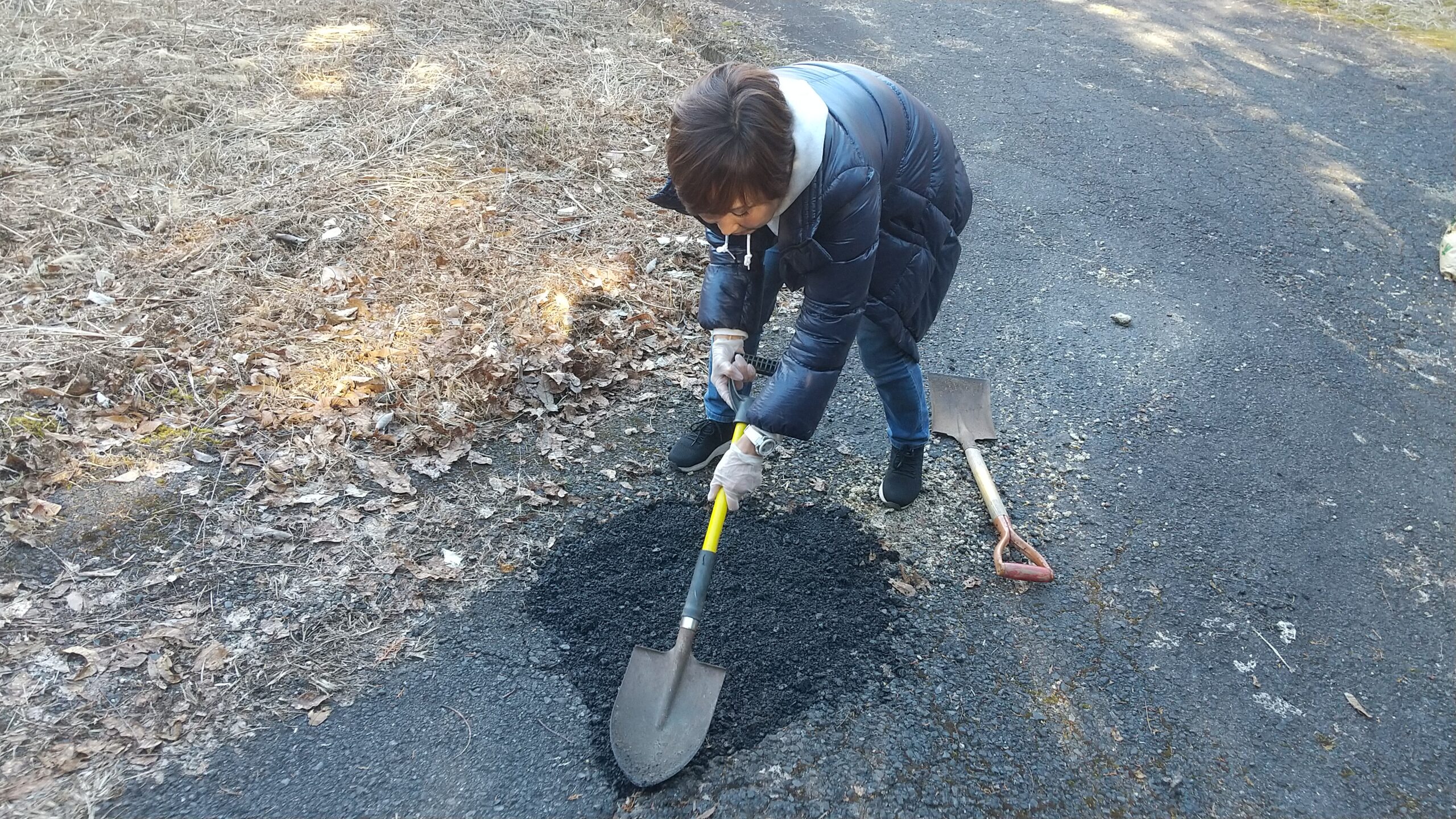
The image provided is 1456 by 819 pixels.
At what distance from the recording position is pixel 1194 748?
2414 millimetres

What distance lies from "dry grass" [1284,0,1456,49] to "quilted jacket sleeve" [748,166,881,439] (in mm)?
8460

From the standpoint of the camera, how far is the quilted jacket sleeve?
6.95ft

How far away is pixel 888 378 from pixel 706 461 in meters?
0.80

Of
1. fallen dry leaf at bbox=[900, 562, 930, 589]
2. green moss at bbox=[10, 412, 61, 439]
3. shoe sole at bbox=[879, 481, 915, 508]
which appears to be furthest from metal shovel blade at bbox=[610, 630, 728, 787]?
green moss at bbox=[10, 412, 61, 439]

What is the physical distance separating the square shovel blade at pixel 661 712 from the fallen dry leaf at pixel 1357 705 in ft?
6.35

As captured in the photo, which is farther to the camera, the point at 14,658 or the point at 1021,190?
the point at 1021,190

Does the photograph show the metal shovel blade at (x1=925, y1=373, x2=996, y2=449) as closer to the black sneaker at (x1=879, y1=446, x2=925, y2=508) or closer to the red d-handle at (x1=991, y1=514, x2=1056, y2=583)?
the black sneaker at (x1=879, y1=446, x2=925, y2=508)

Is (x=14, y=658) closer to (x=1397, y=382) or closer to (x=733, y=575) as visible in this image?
(x=733, y=575)

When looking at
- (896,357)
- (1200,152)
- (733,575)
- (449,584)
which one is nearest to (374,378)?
(449,584)

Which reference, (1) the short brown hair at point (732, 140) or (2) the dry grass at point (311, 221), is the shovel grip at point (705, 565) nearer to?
(1) the short brown hair at point (732, 140)

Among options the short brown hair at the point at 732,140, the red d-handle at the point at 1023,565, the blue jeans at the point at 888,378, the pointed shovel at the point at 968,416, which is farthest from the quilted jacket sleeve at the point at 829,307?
the pointed shovel at the point at 968,416

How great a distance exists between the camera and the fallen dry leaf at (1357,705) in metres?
2.54

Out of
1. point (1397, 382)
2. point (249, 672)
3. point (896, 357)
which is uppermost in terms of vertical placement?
point (896, 357)

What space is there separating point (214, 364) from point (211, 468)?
614mm
